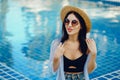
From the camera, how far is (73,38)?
224 cm

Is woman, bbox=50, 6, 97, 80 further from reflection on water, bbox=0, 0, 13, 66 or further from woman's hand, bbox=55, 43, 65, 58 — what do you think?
reflection on water, bbox=0, 0, 13, 66

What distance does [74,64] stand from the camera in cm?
218

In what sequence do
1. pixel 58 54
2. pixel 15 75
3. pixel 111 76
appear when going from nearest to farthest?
pixel 58 54 → pixel 15 75 → pixel 111 76

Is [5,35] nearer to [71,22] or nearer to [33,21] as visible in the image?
[33,21]

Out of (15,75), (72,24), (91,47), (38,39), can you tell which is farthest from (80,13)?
(38,39)

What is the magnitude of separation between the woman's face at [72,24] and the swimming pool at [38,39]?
2.61 metres

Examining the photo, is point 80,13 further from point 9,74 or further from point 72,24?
point 9,74

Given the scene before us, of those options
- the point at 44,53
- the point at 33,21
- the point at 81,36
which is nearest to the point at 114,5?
the point at 33,21

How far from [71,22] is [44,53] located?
12.8 feet

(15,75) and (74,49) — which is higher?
(74,49)

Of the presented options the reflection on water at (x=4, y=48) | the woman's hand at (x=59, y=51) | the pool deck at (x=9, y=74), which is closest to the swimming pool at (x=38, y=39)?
the reflection on water at (x=4, y=48)

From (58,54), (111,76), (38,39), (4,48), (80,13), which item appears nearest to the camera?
(58,54)

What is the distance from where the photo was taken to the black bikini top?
2.18 m

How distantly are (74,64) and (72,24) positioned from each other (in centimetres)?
32
